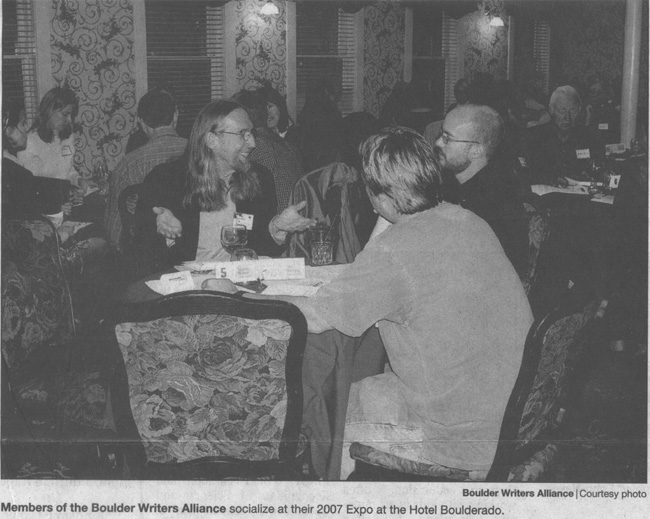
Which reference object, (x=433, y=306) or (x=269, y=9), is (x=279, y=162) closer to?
(x=433, y=306)

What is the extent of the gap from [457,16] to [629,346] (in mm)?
4448

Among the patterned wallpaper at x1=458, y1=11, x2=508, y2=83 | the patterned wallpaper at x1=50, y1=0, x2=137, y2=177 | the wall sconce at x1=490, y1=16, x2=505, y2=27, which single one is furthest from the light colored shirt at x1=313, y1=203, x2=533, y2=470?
the wall sconce at x1=490, y1=16, x2=505, y2=27

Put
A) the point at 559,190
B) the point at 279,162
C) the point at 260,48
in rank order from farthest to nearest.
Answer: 1. the point at 260,48
2. the point at 559,190
3. the point at 279,162

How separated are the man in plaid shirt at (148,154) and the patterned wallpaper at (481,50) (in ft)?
9.77

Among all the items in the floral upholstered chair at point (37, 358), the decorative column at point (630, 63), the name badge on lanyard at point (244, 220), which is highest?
the decorative column at point (630, 63)

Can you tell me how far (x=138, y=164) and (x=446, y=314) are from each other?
1875mm

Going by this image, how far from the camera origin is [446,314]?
1698 mm

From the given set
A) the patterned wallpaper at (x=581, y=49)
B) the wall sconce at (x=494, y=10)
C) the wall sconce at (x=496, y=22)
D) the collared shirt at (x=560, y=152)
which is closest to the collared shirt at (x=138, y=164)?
the collared shirt at (x=560, y=152)

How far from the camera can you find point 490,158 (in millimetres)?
2816

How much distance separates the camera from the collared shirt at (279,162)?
326 centimetres

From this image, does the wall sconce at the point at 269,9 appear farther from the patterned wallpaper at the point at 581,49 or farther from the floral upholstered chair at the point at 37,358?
the floral upholstered chair at the point at 37,358

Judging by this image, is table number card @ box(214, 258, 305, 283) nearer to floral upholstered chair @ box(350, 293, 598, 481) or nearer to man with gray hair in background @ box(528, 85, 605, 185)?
floral upholstered chair @ box(350, 293, 598, 481)

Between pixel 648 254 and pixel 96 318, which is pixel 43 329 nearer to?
pixel 96 318

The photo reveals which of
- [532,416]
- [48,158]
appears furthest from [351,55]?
[532,416]
